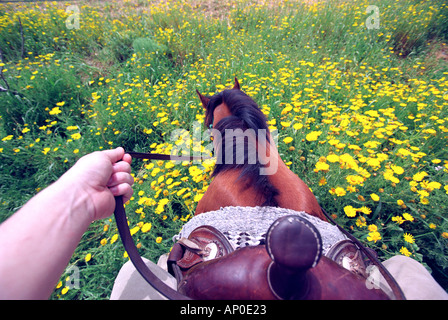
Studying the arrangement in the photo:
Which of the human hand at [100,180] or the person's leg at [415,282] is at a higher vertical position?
the human hand at [100,180]

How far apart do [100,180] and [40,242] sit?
344mm

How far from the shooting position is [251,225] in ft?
2.85

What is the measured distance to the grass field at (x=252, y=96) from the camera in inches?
61.9

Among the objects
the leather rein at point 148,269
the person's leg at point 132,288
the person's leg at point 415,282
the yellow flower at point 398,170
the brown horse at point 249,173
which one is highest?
the brown horse at point 249,173

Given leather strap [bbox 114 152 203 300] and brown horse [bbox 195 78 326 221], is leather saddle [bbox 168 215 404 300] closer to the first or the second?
leather strap [bbox 114 152 203 300]

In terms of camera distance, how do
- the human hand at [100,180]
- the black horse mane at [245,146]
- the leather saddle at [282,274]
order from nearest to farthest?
1. the leather saddle at [282,274]
2. the human hand at [100,180]
3. the black horse mane at [245,146]

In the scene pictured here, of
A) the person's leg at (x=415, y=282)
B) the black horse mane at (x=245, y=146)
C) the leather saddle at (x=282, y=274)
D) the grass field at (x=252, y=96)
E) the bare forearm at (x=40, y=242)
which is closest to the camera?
the leather saddle at (x=282, y=274)

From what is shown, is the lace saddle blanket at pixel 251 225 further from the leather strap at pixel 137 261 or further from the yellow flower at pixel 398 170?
the yellow flower at pixel 398 170

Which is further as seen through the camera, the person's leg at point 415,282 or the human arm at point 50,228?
the person's leg at point 415,282

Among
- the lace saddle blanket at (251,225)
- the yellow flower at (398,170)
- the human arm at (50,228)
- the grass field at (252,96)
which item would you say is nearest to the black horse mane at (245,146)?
the lace saddle blanket at (251,225)

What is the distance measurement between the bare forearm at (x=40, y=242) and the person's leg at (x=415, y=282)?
130cm

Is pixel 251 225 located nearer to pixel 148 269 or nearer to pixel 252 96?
pixel 148 269
